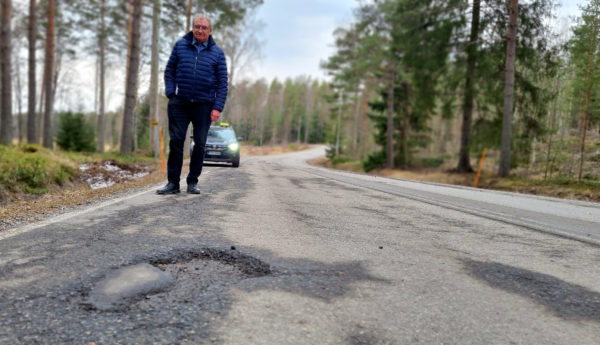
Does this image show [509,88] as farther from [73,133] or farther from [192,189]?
[73,133]

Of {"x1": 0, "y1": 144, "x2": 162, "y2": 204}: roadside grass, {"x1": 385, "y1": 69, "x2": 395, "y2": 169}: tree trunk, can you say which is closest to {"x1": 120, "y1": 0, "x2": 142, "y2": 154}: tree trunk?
{"x1": 0, "y1": 144, "x2": 162, "y2": 204}: roadside grass

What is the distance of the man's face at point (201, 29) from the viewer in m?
5.14

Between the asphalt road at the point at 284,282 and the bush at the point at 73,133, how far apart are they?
2308cm

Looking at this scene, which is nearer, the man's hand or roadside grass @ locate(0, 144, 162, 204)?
the man's hand

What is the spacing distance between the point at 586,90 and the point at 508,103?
12.8 ft

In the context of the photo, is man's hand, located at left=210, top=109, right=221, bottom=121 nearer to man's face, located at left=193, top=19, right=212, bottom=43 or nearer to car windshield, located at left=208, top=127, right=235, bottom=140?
man's face, located at left=193, top=19, right=212, bottom=43

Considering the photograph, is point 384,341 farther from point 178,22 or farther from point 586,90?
point 178,22

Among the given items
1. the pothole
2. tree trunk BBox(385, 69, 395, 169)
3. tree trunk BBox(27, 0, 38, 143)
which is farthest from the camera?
tree trunk BBox(385, 69, 395, 169)

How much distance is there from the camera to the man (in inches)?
205

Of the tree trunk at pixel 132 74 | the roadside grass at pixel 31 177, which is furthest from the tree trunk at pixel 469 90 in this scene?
the roadside grass at pixel 31 177

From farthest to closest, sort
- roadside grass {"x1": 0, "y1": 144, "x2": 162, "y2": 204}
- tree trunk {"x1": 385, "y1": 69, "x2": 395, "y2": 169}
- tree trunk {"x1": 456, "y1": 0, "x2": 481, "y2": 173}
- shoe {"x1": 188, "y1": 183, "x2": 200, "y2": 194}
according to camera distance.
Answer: tree trunk {"x1": 385, "y1": 69, "x2": 395, "y2": 169} → tree trunk {"x1": 456, "y1": 0, "x2": 481, "y2": 173} → roadside grass {"x1": 0, "y1": 144, "x2": 162, "y2": 204} → shoe {"x1": 188, "y1": 183, "x2": 200, "y2": 194}

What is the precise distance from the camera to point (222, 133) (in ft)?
53.5

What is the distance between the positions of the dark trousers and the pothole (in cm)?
311

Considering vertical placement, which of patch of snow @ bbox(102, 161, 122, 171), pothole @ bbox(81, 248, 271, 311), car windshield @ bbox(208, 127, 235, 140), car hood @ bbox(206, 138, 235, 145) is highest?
car windshield @ bbox(208, 127, 235, 140)
